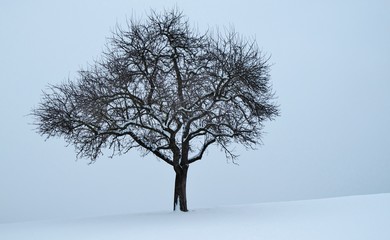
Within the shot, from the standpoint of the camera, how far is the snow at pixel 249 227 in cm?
1280

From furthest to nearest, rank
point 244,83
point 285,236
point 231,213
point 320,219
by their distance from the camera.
A: point 244,83, point 231,213, point 320,219, point 285,236

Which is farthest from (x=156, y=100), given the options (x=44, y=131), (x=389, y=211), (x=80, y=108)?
(x=389, y=211)

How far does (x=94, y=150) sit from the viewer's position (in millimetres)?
20906

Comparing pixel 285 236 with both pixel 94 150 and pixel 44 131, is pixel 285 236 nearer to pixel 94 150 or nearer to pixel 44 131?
pixel 94 150

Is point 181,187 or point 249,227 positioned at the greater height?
point 181,187

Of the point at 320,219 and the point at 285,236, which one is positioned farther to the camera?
the point at 320,219

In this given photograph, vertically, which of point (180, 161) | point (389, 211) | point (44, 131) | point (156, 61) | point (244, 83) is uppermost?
point (156, 61)

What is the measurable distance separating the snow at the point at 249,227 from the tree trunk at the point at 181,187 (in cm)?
133

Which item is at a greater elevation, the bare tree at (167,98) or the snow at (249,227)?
the bare tree at (167,98)

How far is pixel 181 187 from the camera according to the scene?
2116 cm

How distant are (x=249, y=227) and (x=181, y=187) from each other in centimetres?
720

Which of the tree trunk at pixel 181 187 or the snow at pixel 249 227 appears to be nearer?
the snow at pixel 249 227

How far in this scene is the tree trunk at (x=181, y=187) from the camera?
69.4ft

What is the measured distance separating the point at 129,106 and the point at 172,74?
2928 millimetres
